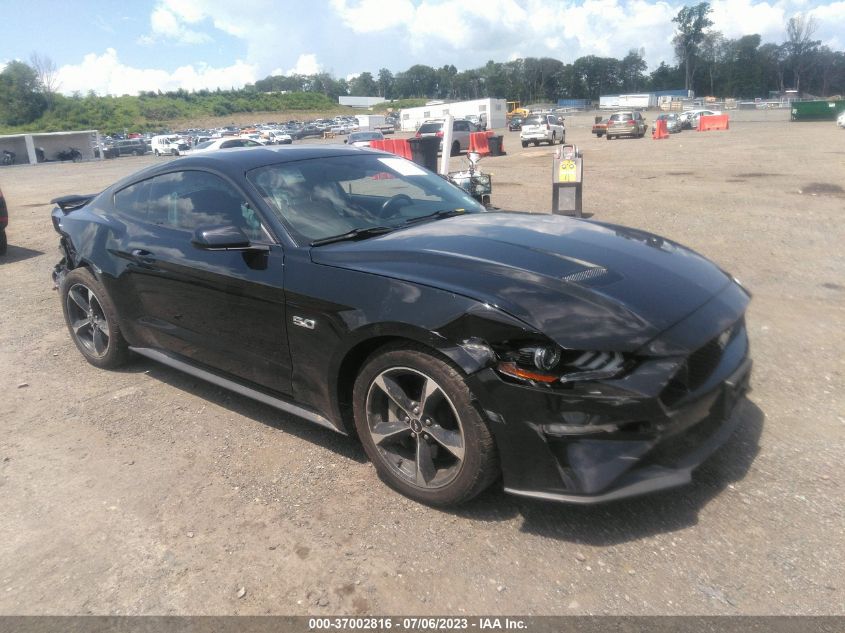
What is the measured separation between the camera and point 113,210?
4.63 meters

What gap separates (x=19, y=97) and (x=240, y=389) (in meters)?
96.6

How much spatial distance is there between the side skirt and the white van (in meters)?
46.5

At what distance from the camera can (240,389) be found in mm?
3734

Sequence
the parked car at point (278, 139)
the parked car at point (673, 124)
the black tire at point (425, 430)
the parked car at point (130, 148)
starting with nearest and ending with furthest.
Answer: the black tire at point (425, 430)
the parked car at point (673, 124)
the parked car at point (278, 139)
the parked car at point (130, 148)

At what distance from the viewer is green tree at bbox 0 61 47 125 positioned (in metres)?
81.5

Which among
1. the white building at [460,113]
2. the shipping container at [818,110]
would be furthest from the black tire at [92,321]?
the white building at [460,113]

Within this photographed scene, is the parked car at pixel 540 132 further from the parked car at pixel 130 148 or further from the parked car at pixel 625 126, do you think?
the parked car at pixel 130 148

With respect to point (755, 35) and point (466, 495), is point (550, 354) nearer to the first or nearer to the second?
point (466, 495)

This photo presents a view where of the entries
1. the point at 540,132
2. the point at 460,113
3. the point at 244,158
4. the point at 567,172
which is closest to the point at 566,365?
the point at 244,158

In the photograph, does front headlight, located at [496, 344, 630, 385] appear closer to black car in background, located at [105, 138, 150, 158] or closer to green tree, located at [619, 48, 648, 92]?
black car in background, located at [105, 138, 150, 158]

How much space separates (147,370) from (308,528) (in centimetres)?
256

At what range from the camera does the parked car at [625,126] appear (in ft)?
128

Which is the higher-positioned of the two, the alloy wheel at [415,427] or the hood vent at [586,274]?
the hood vent at [586,274]

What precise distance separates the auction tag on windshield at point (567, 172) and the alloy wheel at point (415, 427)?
299 inches
